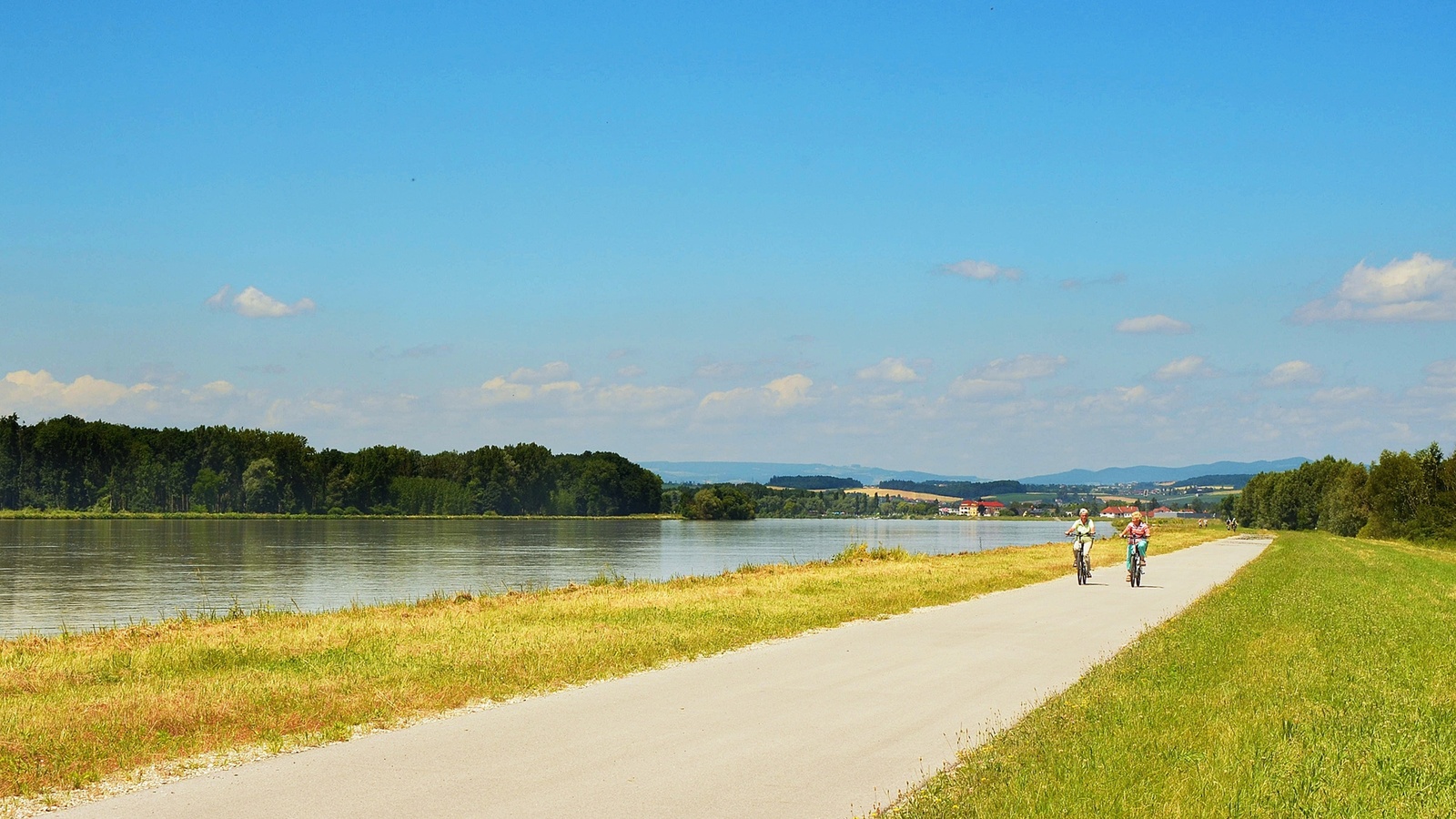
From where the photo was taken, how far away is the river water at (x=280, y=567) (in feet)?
91.4

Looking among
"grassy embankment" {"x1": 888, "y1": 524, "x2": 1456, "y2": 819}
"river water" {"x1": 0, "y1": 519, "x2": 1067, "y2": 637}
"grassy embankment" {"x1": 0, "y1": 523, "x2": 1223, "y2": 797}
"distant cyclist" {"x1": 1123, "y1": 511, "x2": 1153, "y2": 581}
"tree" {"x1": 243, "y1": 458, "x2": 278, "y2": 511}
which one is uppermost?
"tree" {"x1": 243, "y1": 458, "x2": 278, "y2": 511}

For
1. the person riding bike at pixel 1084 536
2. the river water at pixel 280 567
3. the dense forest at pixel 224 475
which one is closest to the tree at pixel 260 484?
the dense forest at pixel 224 475

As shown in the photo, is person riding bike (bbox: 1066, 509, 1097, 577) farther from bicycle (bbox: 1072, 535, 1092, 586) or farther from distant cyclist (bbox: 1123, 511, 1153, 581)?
distant cyclist (bbox: 1123, 511, 1153, 581)

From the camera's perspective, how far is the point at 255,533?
8312 cm

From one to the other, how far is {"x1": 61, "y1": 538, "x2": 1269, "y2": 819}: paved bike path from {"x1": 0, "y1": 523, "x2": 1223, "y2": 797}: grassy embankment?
0.68m

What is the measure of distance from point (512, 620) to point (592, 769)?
9812mm

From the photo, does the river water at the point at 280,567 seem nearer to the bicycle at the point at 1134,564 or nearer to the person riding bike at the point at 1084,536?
the person riding bike at the point at 1084,536

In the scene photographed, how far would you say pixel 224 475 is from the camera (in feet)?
443

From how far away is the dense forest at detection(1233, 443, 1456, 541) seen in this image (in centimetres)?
7362

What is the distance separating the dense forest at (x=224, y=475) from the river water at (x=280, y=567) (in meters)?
51.6

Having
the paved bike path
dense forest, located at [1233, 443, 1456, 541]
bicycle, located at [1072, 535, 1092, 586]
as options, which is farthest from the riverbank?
the paved bike path

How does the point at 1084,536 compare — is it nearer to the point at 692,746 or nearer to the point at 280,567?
the point at 692,746

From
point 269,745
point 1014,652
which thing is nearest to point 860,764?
point 269,745

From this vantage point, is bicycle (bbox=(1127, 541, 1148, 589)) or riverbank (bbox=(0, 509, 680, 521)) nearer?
bicycle (bbox=(1127, 541, 1148, 589))
